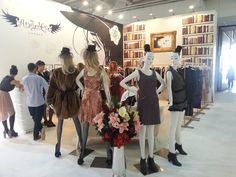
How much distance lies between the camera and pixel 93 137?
3.80 metres

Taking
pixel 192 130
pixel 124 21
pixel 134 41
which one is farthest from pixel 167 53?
pixel 192 130

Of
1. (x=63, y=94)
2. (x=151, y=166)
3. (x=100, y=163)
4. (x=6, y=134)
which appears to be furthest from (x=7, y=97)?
(x=151, y=166)

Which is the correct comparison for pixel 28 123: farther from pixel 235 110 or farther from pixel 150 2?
pixel 150 2

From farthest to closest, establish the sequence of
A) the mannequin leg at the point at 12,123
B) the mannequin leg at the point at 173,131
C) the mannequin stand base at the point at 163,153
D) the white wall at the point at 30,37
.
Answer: the white wall at the point at 30,37 → the mannequin leg at the point at 12,123 → the mannequin stand base at the point at 163,153 → the mannequin leg at the point at 173,131

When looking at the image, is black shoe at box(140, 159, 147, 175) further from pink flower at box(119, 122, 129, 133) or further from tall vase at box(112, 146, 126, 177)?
pink flower at box(119, 122, 129, 133)

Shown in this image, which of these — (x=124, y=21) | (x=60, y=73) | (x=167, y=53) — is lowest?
(x=60, y=73)

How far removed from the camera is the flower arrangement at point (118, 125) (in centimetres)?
248

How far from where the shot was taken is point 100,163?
3.16 meters

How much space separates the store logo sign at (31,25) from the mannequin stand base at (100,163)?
343 centimetres

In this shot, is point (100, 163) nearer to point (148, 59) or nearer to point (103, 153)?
point (103, 153)

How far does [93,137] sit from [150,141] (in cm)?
126

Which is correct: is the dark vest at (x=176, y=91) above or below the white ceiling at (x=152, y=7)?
below

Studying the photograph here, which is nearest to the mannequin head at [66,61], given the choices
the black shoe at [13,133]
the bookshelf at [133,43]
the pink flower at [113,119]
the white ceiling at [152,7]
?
the pink flower at [113,119]

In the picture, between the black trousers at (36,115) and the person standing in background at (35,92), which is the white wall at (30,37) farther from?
the black trousers at (36,115)
